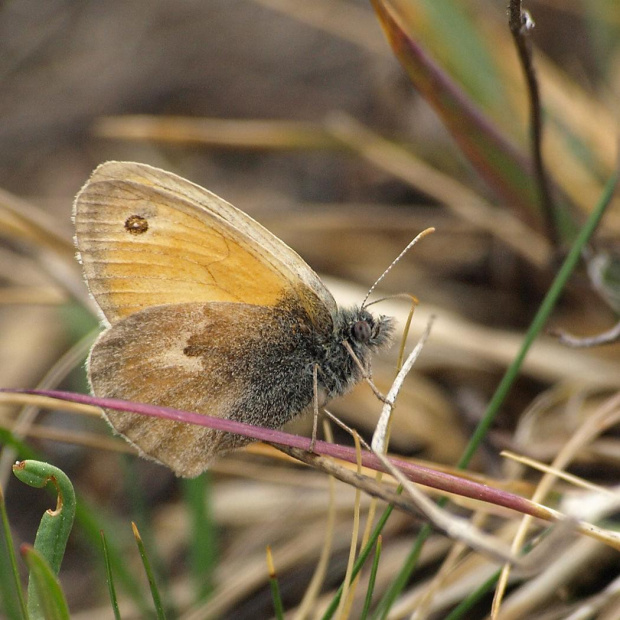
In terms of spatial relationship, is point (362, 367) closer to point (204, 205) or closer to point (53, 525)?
point (204, 205)

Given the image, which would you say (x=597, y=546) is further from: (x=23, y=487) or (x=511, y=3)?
(x=23, y=487)

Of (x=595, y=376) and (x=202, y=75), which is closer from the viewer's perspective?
(x=595, y=376)

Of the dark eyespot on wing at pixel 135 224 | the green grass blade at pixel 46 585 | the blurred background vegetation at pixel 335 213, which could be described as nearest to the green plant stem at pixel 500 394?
the blurred background vegetation at pixel 335 213

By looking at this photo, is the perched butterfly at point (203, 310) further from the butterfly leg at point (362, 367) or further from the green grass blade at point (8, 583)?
the green grass blade at point (8, 583)

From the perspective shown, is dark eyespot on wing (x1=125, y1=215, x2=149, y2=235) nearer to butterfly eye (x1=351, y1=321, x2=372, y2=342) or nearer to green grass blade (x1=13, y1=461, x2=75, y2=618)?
butterfly eye (x1=351, y1=321, x2=372, y2=342)

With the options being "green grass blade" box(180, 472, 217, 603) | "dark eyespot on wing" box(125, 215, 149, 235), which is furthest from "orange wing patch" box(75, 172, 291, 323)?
"green grass blade" box(180, 472, 217, 603)

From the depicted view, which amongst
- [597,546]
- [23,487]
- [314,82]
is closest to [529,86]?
[597,546]
